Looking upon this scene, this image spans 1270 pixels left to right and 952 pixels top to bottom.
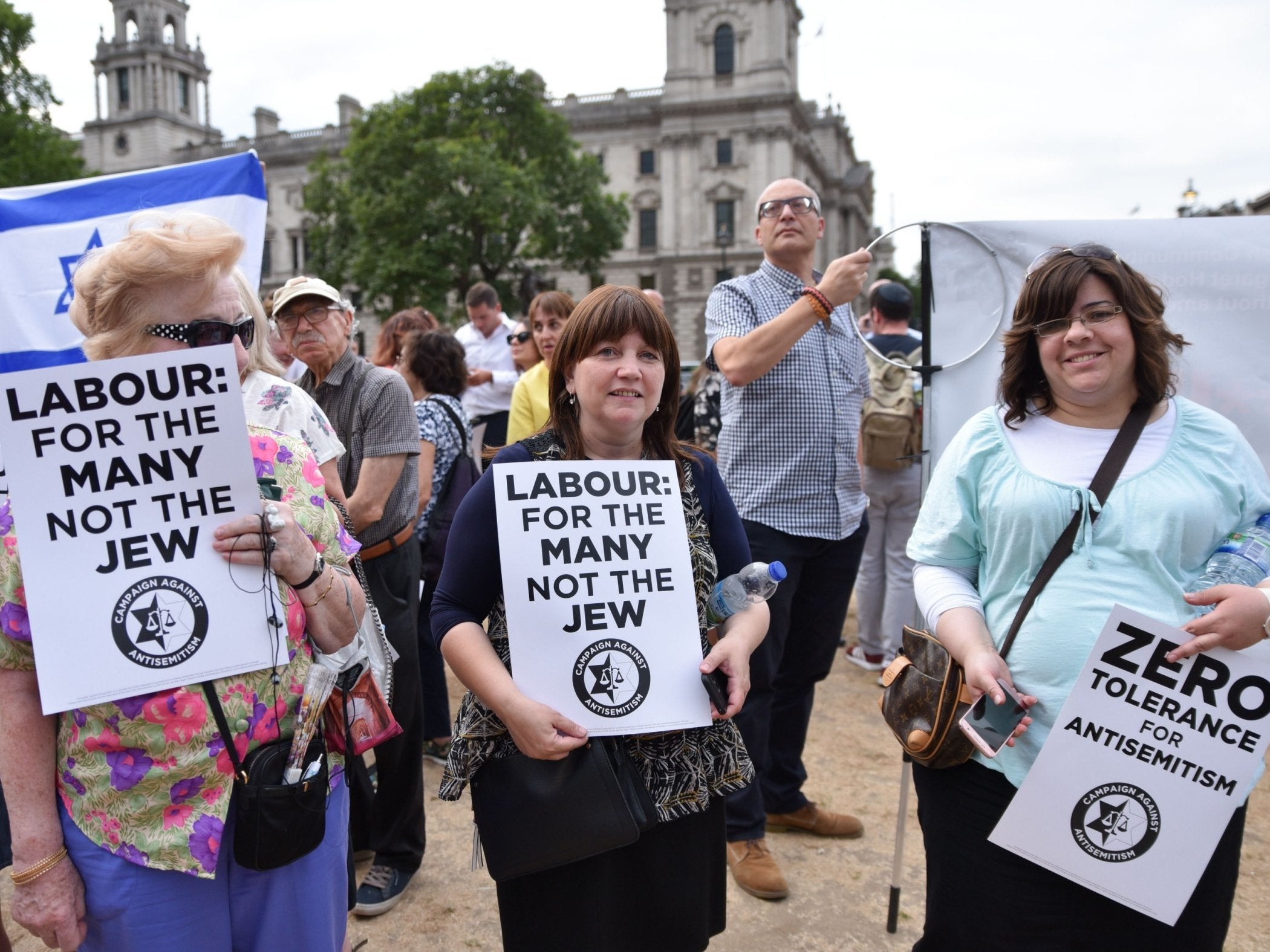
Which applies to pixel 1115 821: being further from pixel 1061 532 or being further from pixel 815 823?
pixel 815 823

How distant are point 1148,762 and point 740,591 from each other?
0.89 metres

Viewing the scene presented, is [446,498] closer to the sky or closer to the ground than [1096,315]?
closer to the ground

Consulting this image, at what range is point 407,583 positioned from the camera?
3562mm

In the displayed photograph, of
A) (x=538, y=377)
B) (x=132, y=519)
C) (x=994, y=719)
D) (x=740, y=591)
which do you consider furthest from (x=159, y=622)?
(x=538, y=377)

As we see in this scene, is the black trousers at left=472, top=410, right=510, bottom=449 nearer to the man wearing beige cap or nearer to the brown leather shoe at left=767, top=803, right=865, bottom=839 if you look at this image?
the man wearing beige cap

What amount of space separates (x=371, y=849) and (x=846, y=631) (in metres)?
4.28

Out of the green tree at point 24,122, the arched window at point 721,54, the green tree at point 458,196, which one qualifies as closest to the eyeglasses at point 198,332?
the green tree at point 24,122

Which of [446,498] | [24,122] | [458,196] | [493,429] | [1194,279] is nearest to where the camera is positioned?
[1194,279]

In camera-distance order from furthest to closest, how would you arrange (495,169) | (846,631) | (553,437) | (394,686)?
(495,169) → (846,631) → (394,686) → (553,437)

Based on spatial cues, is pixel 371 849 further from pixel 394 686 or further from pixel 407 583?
pixel 407 583

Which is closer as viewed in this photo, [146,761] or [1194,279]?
[146,761]

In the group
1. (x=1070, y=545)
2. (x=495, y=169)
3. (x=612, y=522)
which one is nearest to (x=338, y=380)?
(x=612, y=522)

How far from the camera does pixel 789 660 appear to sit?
3615 mm

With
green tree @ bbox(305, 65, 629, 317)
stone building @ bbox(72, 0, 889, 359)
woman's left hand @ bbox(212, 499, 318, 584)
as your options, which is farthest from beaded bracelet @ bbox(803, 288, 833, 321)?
stone building @ bbox(72, 0, 889, 359)
